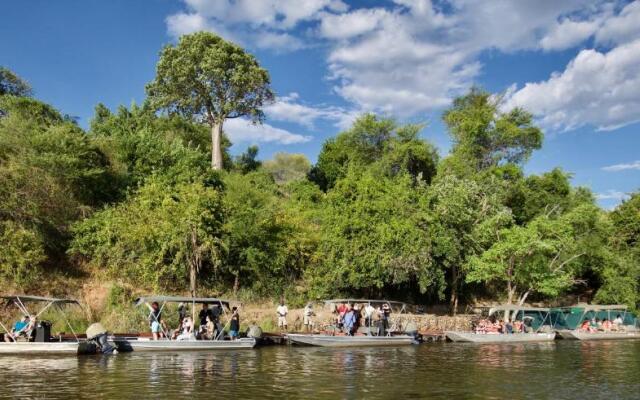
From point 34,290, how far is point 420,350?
860 inches

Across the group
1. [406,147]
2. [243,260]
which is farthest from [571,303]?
[243,260]

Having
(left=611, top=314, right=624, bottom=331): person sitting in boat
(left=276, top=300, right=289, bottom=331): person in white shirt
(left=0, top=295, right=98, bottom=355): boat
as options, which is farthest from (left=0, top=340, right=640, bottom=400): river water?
(left=611, top=314, right=624, bottom=331): person sitting in boat

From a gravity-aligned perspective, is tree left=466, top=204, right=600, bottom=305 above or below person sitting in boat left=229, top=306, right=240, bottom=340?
above

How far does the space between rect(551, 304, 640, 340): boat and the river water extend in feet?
36.7

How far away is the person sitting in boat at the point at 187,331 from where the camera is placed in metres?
26.0

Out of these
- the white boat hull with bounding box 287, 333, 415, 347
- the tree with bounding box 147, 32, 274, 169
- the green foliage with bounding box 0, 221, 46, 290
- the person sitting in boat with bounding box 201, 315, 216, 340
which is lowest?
the white boat hull with bounding box 287, 333, 415, 347

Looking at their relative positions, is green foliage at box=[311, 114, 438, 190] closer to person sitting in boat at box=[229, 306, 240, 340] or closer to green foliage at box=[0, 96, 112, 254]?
green foliage at box=[0, 96, 112, 254]

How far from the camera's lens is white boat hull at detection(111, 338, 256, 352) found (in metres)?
25.2

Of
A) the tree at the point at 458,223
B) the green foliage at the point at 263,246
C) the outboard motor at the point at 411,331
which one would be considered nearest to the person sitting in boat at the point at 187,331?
the green foliage at the point at 263,246

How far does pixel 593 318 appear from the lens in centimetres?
4109

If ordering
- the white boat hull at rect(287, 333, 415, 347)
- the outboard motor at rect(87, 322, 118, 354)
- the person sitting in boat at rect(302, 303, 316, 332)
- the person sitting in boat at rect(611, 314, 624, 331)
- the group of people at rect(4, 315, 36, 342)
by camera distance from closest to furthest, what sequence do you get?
the group of people at rect(4, 315, 36, 342) < the outboard motor at rect(87, 322, 118, 354) < the white boat hull at rect(287, 333, 415, 347) < the person sitting in boat at rect(302, 303, 316, 332) < the person sitting in boat at rect(611, 314, 624, 331)

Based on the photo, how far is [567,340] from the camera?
122 feet

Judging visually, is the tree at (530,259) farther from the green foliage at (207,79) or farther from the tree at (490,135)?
the green foliage at (207,79)

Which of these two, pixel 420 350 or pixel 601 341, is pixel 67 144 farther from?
pixel 601 341
